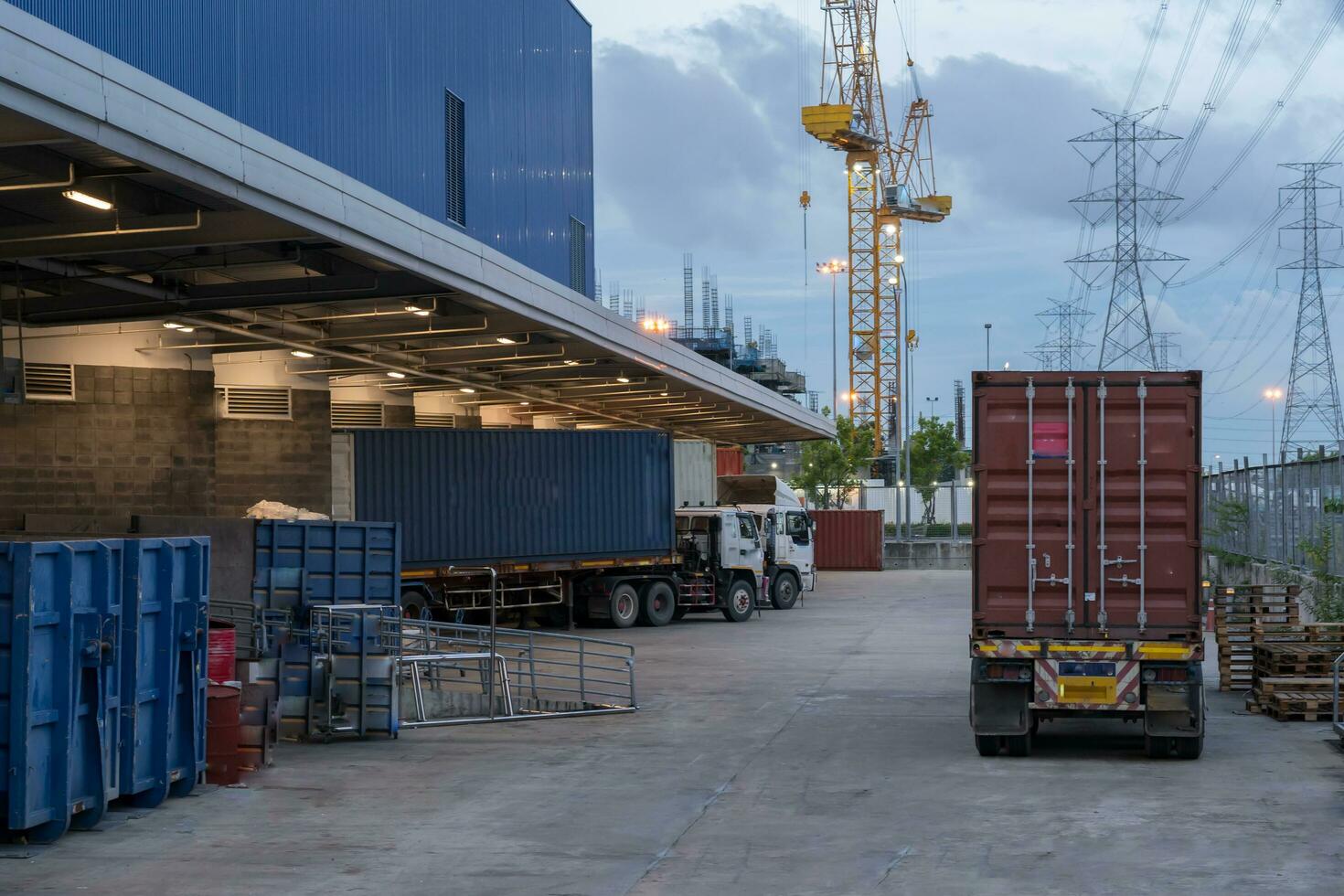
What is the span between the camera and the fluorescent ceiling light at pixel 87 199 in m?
13.4

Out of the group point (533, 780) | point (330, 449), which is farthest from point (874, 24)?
point (533, 780)

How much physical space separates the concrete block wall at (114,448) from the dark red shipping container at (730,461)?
4744cm

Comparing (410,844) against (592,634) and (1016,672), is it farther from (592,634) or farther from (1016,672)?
(592,634)

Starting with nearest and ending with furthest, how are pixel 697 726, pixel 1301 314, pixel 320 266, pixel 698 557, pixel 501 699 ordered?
pixel 697 726
pixel 501 699
pixel 320 266
pixel 698 557
pixel 1301 314

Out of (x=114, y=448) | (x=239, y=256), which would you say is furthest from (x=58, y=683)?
(x=114, y=448)

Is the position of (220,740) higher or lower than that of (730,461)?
lower

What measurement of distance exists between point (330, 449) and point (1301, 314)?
3871 cm

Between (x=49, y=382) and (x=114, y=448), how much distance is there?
1598 millimetres

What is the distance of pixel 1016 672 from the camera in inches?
529

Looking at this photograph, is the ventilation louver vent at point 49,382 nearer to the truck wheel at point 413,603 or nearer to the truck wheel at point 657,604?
the truck wheel at point 413,603

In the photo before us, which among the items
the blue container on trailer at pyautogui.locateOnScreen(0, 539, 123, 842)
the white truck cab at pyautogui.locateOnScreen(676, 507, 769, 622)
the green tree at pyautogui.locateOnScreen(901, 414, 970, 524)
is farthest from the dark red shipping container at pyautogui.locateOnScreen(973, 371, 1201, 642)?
the green tree at pyautogui.locateOnScreen(901, 414, 970, 524)

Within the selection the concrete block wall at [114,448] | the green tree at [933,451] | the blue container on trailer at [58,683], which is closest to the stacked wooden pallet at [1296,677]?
the blue container on trailer at [58,683]

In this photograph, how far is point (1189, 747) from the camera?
13.6m

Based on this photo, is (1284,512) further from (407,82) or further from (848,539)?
(848,539)
